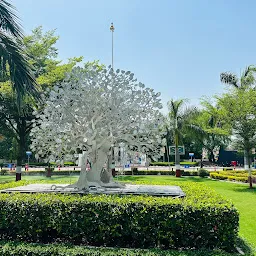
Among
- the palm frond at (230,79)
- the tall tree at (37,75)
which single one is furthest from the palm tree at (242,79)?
the tall tree at (37,75)

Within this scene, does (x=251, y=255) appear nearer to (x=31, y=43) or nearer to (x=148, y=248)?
(x=148, y=248)

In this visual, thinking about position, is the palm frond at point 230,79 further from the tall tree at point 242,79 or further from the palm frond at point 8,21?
the palm frond at point 8,21

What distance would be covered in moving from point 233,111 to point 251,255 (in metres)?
14.1

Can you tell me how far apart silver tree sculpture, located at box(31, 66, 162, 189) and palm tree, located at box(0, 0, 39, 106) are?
3.43ft

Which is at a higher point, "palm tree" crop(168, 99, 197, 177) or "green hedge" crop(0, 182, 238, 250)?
"palm tree" crop(168, 99, 197, 177)

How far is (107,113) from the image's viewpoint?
31.5 ft

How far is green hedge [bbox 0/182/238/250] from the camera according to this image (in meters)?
6.18

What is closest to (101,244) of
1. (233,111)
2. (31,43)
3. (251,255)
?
(251,255)

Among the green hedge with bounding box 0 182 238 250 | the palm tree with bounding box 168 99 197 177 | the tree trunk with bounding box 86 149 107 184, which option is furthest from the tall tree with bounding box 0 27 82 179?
the green hedge with bounding box 0 182 238 250

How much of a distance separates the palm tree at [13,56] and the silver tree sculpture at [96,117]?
3.43ft

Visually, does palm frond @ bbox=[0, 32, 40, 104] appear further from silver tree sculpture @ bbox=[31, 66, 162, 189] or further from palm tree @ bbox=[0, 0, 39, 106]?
silver tree sculpture @ bbox=[31, 66, 162, 189]

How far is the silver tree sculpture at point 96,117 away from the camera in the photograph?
9.52 metres

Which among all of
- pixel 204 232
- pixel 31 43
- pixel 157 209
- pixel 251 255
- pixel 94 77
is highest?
pixel 31 43

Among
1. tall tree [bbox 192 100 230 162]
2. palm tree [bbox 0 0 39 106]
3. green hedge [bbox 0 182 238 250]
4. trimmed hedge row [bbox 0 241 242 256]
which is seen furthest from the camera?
tall tree [bbox 192 100 230 162]
